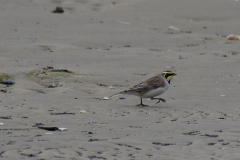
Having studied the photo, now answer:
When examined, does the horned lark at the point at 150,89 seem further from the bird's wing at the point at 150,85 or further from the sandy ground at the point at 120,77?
the sandy ground at the point at 120,77

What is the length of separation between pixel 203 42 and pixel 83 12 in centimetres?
437

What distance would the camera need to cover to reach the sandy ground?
568 centimetres

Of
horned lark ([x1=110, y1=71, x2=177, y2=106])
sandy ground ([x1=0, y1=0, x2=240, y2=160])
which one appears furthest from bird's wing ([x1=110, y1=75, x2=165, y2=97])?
sandy ground ([x1=0, y1=0, x2=240, y2=160])

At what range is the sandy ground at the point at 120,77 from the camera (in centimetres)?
568

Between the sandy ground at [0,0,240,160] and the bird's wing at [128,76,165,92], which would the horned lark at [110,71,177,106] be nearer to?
the bird's wing at [128,76,165,92]

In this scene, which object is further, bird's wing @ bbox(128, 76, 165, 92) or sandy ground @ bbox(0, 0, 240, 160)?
bird's wing @ bbox(128, 76, 165, 92)

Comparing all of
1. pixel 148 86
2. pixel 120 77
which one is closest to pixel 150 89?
pixel 148 86

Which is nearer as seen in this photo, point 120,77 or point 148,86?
point 148,86

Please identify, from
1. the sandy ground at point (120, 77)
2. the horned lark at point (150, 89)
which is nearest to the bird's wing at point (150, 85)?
the horned lark at point (150, 89)

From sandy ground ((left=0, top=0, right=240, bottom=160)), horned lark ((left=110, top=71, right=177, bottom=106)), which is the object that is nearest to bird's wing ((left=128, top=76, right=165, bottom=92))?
horned lark ((left=110, top=71, right=177, bottom=106))

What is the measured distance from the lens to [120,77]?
9.87 metres

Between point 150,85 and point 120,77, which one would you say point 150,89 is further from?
point 120,77

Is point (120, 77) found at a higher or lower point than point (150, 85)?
higher

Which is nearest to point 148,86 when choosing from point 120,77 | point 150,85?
point 150,85
